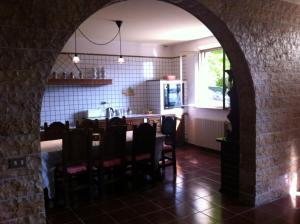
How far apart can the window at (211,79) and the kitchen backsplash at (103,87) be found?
30.0 inches

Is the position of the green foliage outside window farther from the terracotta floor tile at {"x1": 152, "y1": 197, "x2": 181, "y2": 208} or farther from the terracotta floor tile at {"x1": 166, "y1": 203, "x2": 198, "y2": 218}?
the terracotta floor tile at {"x1": 166, "y1": 203, "x2": 198, "y2": 218}

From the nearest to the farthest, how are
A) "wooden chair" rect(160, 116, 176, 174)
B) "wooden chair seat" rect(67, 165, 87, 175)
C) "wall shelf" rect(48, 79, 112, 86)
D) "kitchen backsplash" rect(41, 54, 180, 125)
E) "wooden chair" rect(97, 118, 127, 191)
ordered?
"wooden chair seat" rect(67, 165, 87, 175), "wooden chair" rect(97, 118, 127, 191), "wooden chair" rect(160, 116, 176, 174), "wall shelf" rect(48, 79, 112, 86), "kitchen backsplash" rect(41, 54, 180, 125)

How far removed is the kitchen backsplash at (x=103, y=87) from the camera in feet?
18.2

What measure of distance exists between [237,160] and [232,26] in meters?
1.64

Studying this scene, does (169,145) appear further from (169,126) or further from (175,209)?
(175,209)

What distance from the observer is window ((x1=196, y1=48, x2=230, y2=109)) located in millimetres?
5891

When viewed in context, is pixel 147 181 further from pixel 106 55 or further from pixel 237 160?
pixel 106 55

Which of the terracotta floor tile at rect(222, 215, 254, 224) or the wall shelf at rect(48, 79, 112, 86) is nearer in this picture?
the terracotta floor tile at rect(222, 215, 254, 224)

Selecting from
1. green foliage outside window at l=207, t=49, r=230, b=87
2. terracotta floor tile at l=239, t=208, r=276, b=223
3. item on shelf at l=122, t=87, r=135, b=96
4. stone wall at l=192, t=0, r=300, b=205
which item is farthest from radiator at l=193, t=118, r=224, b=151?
terracotta floor tile at l=239, t=208, r=276, b=223

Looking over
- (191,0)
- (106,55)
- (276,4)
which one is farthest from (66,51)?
(276,4)

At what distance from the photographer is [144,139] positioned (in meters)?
3.89

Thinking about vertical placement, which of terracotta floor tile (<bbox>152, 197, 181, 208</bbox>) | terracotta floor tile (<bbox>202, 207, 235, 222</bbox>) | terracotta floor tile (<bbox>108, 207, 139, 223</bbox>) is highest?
terracotta floor tile (<bbox>152, 197, 181, 208</bbox>)

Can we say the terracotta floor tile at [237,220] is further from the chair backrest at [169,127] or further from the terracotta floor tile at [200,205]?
the chair backrest at [169,127]

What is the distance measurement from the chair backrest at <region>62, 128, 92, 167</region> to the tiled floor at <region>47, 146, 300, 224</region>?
0.58m
